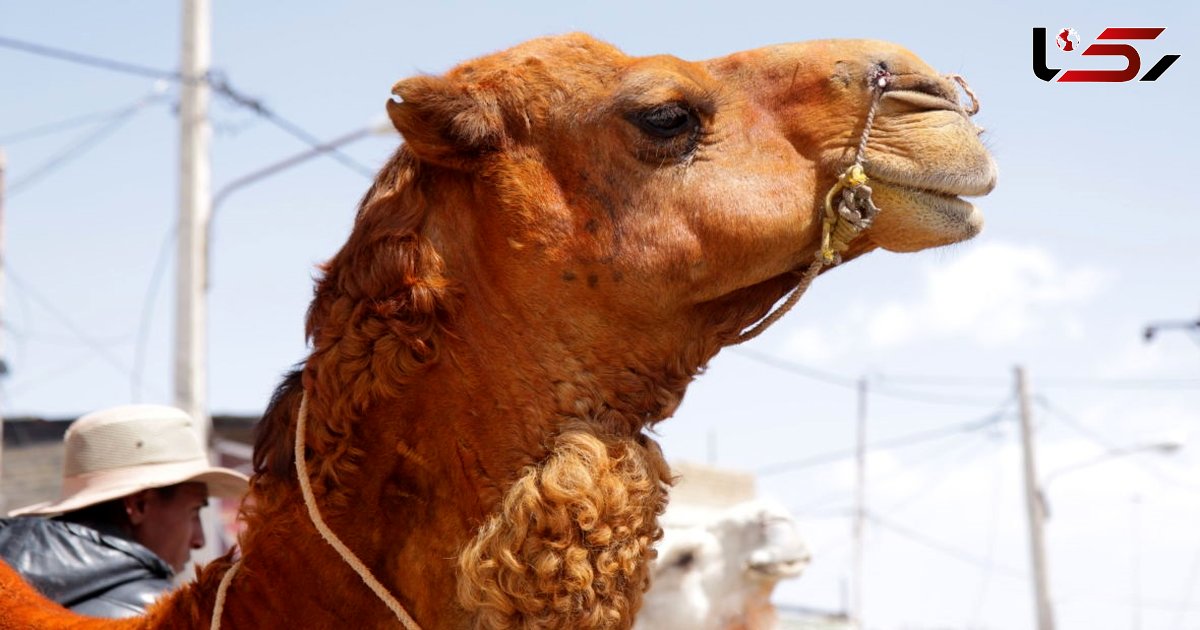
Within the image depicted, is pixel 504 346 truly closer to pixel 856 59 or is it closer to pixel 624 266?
pixel 624 266

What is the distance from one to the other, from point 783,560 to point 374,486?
4767 millimetres

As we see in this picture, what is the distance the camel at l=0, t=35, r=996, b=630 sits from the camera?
275cm

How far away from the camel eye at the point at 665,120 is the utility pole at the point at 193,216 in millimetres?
9479

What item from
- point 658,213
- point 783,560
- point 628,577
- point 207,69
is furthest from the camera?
point 207,69

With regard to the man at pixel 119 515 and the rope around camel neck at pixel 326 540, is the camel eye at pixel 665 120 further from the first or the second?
the man at pixel 119 515

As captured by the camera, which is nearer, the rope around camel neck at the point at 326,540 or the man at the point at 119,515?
the rope around camel neck at the point at 326,540

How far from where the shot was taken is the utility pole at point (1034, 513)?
23.1 m

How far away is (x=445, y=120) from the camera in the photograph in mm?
2893

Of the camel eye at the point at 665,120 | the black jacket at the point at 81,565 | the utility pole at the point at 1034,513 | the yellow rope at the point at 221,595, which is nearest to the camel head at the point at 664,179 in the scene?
the camel eye at the point at 665,120

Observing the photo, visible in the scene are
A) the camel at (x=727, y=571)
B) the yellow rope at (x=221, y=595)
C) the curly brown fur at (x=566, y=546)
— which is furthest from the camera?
the camel at (x=727, y=571)

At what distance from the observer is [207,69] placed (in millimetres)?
13430

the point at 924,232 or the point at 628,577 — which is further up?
the point at 924,232

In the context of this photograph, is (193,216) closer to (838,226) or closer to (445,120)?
(445,120)

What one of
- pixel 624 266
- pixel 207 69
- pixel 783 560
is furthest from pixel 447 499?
pixel 207 69
